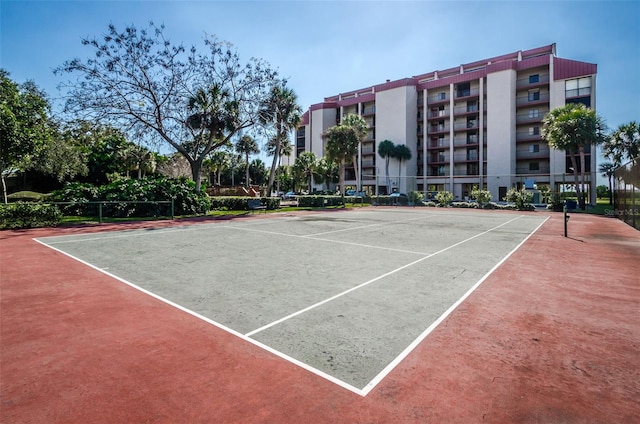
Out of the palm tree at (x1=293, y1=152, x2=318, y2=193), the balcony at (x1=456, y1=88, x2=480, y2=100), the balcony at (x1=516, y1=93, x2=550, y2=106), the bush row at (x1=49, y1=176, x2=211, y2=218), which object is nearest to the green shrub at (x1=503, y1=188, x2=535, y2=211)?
the balcony at (x1=516, y1=93, x2=550, y2=106)

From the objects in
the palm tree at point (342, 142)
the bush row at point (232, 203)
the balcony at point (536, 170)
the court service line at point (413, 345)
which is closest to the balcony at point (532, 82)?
the balcony at point (536, 170)

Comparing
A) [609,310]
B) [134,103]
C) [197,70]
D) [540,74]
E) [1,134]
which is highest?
[540,74]

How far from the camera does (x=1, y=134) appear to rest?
70.3ft

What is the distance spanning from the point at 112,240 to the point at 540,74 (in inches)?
2535

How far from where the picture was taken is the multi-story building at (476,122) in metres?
50.1

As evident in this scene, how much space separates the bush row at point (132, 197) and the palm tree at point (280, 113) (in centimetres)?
1083

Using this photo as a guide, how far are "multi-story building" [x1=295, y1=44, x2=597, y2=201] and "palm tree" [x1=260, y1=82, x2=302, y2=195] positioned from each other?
89.0 feet

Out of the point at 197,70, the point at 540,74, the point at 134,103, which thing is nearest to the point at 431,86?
the point at 540,74

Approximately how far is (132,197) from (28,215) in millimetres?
6301

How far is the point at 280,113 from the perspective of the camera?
33.5 meters

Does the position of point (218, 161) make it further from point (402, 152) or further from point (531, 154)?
point (531, 154)

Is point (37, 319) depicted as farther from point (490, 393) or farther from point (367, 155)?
point (367, 155)

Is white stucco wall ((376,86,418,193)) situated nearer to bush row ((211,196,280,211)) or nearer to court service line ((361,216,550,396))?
bush row ((211,196,280,211))

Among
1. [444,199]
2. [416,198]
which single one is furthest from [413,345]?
[416,198]
